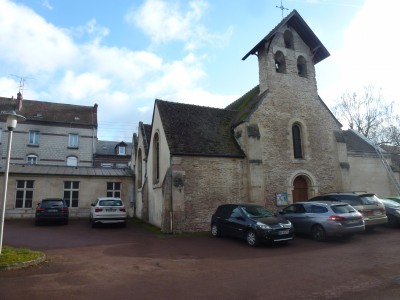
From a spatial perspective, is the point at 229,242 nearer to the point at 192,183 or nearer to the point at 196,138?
the point at 192,183

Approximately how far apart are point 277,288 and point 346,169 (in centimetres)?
1592

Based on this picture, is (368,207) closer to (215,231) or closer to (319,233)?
(319,233)

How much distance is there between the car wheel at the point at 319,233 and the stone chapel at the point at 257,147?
464cm

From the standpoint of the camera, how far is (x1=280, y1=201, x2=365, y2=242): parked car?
11859 millimetres

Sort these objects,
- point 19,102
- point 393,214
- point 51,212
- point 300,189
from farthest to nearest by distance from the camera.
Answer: point 19,102
point 300,189
point 51,212
point 393,214

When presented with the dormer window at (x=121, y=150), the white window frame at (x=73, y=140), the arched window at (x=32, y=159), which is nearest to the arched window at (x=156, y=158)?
the white window frame at (x=73, y=140)

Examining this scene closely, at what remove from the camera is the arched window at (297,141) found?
19938 mm

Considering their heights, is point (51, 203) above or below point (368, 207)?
above

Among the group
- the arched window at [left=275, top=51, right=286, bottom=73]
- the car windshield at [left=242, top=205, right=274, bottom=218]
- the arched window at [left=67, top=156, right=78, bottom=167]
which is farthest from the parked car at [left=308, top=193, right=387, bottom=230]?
the arched window at [left=67, top=156, right=78, bottom=167]

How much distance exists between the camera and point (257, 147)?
17.7 metres

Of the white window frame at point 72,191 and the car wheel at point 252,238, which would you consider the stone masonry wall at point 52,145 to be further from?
the car wheel at point 252,238

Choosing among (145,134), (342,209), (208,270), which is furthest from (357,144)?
(208,270)

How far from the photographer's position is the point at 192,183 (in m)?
16.2

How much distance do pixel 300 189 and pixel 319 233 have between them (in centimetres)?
711
